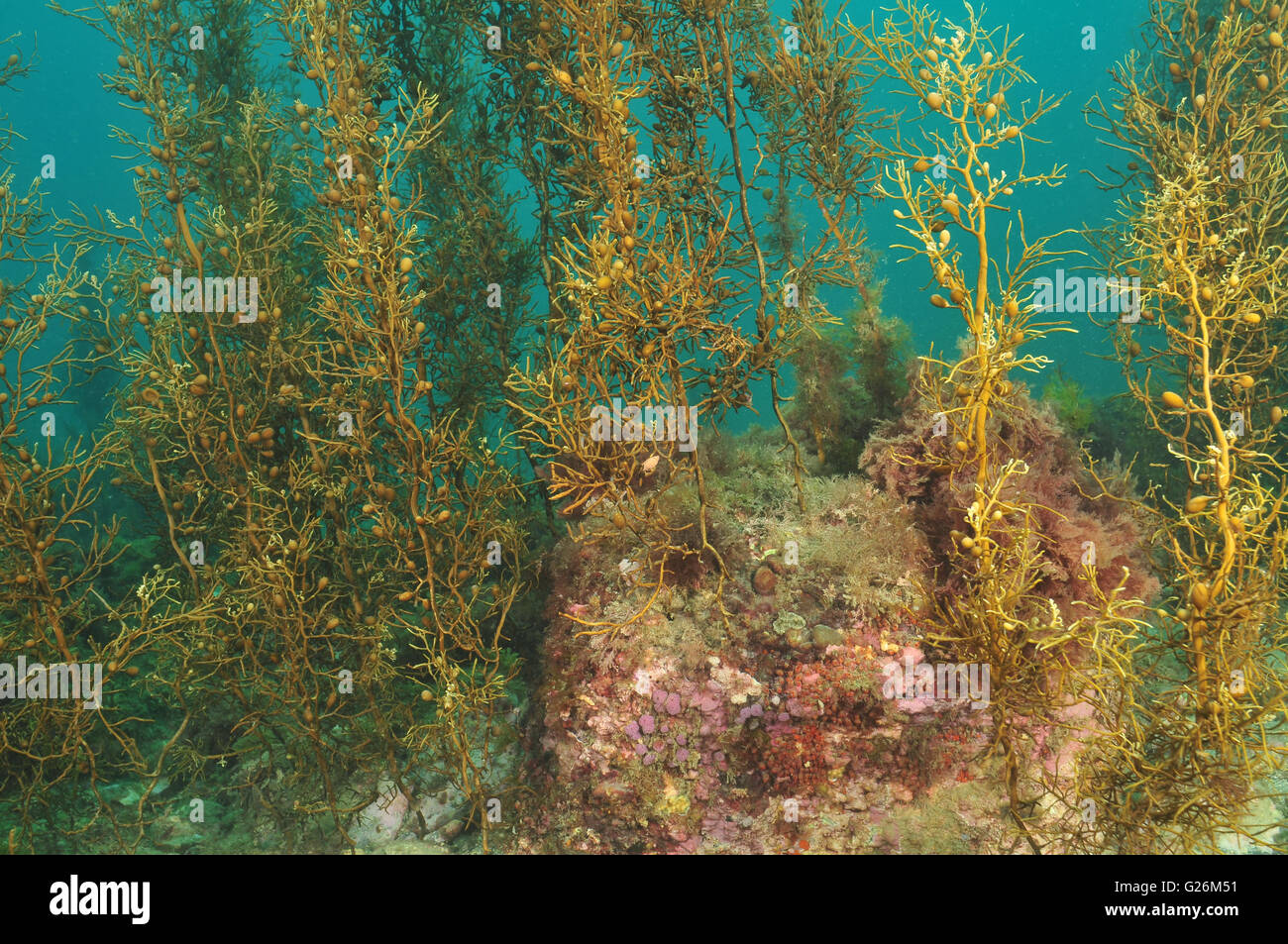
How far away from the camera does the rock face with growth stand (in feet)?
17.0

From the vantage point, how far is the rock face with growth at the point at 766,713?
5.18 meters

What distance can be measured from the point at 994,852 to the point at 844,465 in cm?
363

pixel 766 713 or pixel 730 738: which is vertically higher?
pixel 766 713

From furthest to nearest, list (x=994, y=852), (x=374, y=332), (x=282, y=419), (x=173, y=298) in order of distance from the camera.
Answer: (x=282, y=419), (x=173, y=298), (x=374, y=332), (x=994, y=852)

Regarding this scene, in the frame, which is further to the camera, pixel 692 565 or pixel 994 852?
pixel 692 565

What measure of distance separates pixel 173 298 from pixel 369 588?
9.40 feet

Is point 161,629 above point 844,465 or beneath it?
beneath

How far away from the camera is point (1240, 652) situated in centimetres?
342

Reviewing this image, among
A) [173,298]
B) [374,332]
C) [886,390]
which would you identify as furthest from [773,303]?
[173,298]

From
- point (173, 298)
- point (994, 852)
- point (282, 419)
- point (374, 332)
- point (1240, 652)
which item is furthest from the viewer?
point (282, 419)

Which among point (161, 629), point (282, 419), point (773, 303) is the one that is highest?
point (773, 303)

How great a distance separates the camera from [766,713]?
5.38 metres

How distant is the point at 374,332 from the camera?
5227mm

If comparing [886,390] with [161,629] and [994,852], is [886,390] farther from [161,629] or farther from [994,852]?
[161,629]
